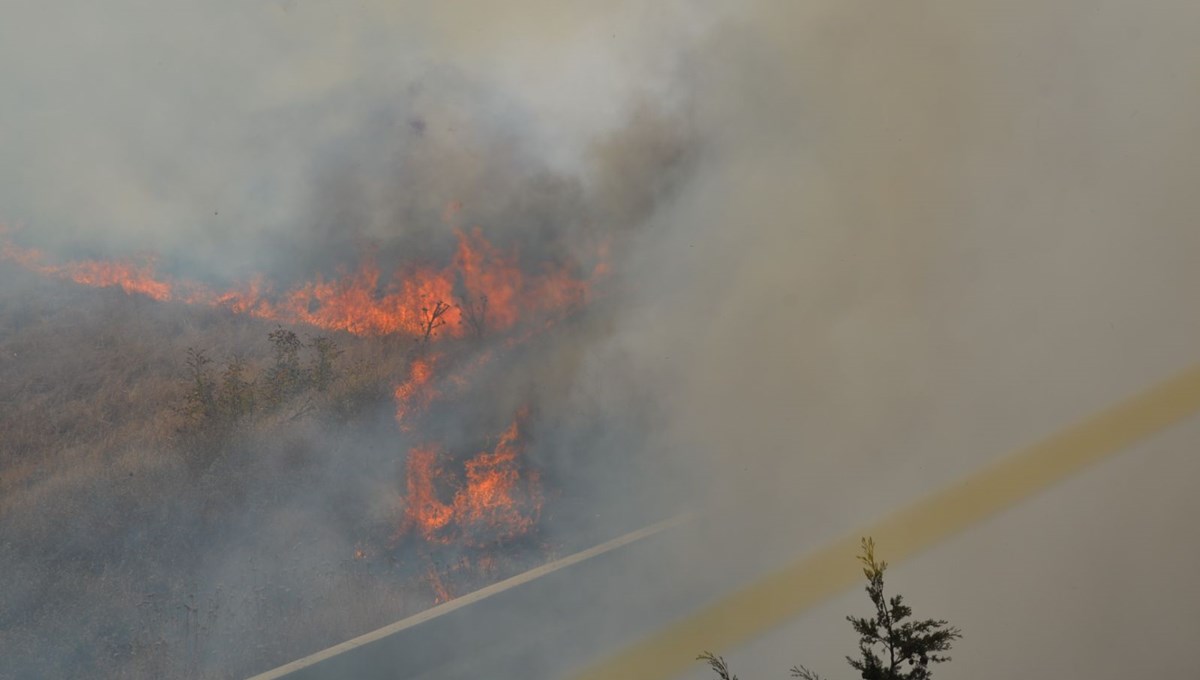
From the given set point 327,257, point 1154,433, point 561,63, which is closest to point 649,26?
point 561,63

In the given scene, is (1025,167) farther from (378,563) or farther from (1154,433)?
(378,563)

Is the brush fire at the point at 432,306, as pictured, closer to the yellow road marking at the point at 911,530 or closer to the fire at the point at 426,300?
the fire at the point at 426,300

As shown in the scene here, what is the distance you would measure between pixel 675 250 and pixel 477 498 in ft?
6.56

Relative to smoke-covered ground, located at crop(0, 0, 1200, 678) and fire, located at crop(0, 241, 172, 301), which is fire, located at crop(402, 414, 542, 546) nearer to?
smoke-covered ground, located at crop(0, 0, 1200, 678)

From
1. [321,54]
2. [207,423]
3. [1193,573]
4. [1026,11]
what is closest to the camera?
[1193,573]

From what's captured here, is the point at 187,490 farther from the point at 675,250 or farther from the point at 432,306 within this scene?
the point at 675,250

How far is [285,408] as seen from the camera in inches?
240

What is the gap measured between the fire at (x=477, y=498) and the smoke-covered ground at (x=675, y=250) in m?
0.18

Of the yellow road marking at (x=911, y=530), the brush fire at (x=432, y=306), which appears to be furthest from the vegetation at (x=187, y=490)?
the yellow road marking at (x=911, y=530)

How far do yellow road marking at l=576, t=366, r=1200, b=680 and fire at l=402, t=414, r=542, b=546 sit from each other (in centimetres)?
118

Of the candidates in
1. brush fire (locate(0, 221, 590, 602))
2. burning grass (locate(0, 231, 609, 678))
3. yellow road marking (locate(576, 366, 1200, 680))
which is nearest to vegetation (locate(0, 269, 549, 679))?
burning grass (locate(0, 231, 609, 678))

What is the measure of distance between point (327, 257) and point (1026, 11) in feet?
14.8

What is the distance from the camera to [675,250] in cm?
621

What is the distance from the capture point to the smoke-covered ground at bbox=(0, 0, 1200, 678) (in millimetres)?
5242
